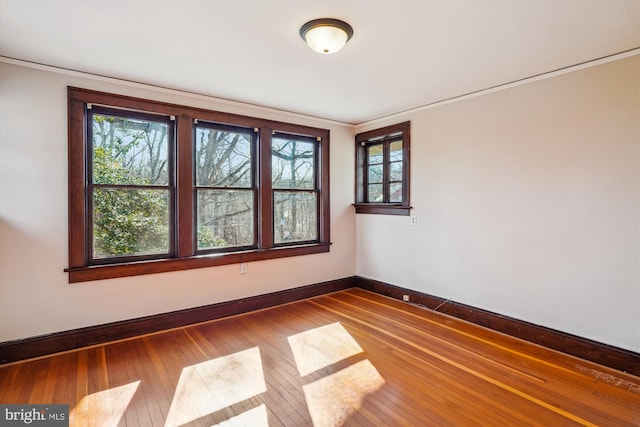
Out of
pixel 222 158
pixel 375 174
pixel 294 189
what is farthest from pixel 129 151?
pixel 375 174

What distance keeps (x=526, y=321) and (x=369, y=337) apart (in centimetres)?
153

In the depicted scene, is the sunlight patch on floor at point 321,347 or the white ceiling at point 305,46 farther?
the sunlight patch on floor at point 321,347

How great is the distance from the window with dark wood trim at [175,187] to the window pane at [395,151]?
1.11 meters

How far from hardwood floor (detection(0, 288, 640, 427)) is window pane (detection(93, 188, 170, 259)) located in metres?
0.89

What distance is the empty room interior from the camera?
211 centimetres

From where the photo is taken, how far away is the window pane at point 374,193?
185 inches

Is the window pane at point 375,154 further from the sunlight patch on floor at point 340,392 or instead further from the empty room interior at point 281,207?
the sunlight patch on floor at point 340,392

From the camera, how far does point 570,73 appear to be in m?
2.79

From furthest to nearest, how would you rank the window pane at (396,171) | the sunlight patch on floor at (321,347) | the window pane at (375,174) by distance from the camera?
the window pane at (375,174)
the window pane at (396,171)
the sunlight patch on floor at (321,347)

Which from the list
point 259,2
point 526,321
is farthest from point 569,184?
point 259,2

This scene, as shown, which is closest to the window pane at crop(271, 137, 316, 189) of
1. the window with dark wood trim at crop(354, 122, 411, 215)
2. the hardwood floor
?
the window with dark wood trim at crop(354, 122, 411, 215)

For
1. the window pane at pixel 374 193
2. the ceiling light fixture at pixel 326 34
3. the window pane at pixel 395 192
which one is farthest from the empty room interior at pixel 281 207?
the window pane at pixel 374 193

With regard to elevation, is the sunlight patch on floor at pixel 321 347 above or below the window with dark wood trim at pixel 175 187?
below

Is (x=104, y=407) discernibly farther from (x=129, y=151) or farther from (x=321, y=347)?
(x=129, y=151)
